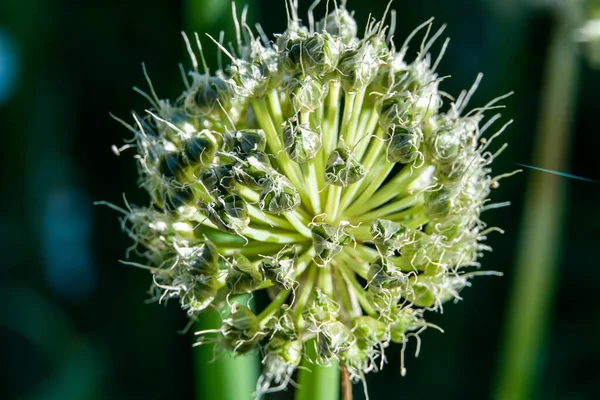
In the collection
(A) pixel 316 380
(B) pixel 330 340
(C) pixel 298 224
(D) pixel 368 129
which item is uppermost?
(D) pixel 368 129

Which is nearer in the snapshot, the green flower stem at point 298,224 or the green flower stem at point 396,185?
the green flower stem at point 298,224

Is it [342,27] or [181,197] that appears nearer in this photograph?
[181,197]

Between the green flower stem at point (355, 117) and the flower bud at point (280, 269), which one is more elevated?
the green flower stem at point (355, 117)

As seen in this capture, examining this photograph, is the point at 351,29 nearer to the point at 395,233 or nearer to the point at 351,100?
the point at 351,100

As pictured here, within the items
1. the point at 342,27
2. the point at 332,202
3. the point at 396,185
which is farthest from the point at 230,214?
the point at 342,27

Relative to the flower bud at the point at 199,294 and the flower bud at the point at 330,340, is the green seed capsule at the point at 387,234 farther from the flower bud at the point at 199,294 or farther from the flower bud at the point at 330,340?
the flower bud at the point at 199,294

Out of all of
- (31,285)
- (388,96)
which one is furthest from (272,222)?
(31,285)

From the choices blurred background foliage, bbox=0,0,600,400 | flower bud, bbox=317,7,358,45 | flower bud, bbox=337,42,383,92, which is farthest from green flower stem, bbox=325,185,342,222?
blurred background foliage, bbox=0,0,600,400

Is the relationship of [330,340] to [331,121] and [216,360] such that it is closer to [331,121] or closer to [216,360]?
[216,360]

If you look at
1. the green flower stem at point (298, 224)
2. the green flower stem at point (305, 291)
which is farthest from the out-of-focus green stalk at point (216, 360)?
the green flower stem at point (298, 224)
